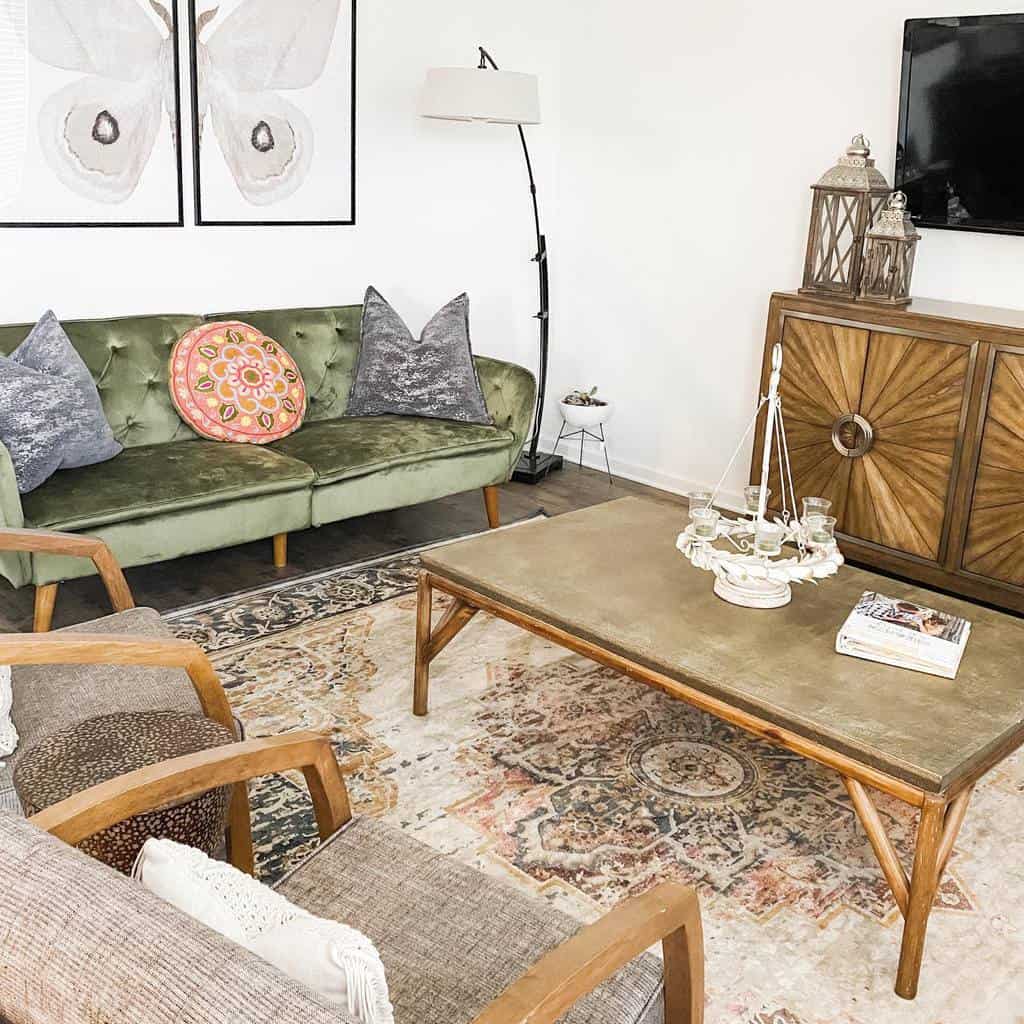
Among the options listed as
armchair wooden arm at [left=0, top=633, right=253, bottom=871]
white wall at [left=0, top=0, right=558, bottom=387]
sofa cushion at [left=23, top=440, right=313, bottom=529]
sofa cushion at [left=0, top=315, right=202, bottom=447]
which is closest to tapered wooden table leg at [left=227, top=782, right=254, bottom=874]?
armchair wooden arm at [left=0, top=633, right=253, bottom=871]

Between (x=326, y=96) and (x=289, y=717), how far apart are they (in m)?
2.62

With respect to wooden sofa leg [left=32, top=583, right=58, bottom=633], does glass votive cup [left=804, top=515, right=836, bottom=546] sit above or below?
above

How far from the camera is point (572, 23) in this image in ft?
16.4

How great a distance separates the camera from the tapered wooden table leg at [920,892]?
6.17 ft

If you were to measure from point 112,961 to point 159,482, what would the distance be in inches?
100

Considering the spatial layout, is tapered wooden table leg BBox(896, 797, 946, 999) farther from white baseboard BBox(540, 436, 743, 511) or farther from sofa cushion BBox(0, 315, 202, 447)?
white baseboard BBox(540, 436, 743, 511)

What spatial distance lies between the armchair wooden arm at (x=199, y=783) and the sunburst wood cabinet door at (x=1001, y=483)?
102 inches

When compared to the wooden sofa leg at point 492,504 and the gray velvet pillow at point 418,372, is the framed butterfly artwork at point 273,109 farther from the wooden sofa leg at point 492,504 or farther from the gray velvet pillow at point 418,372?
the wooden sofa leg at point 492,504

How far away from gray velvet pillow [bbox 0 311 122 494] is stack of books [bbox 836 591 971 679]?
218cm

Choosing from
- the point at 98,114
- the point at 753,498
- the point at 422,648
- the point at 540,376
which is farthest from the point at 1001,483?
the point at 98,114

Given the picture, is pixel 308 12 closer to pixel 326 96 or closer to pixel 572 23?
pixel 326 96

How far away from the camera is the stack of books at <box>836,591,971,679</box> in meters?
2.25

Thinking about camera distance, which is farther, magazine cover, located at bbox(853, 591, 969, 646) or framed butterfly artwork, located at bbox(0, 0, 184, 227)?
framed butterfly artwork, located at bbox(0, 0, 184, 227)

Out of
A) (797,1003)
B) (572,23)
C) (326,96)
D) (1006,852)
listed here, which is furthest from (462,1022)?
(572,23)
